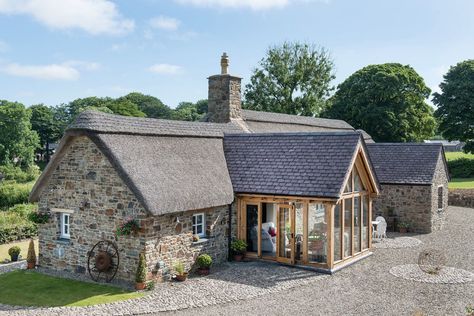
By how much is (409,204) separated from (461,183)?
22.9 metres

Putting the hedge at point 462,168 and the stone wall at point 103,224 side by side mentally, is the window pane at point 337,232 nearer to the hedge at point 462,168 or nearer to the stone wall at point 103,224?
the stone wall at point 103,224

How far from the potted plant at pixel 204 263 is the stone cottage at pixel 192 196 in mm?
366

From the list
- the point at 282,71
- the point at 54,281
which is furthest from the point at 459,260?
the point at 282,71

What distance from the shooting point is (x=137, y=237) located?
13.8 m

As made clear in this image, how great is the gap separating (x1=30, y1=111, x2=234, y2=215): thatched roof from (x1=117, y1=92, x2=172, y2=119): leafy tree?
8118 cm

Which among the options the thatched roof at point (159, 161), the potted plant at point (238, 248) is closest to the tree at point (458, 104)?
the thatched roof at point (159, 161)

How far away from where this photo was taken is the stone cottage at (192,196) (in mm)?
14156

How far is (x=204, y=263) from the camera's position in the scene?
Result: 15148 millimetres

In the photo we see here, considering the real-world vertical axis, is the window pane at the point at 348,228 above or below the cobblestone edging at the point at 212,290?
above

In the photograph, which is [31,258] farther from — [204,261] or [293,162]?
[293,162]

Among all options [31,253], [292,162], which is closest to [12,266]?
[31,253]

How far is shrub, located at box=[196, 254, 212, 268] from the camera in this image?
15148 mm

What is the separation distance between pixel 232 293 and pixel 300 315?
7.77 feet

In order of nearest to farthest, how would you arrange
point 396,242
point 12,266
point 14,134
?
1. point 12,266
2. point 396,242
3. point 14,134
